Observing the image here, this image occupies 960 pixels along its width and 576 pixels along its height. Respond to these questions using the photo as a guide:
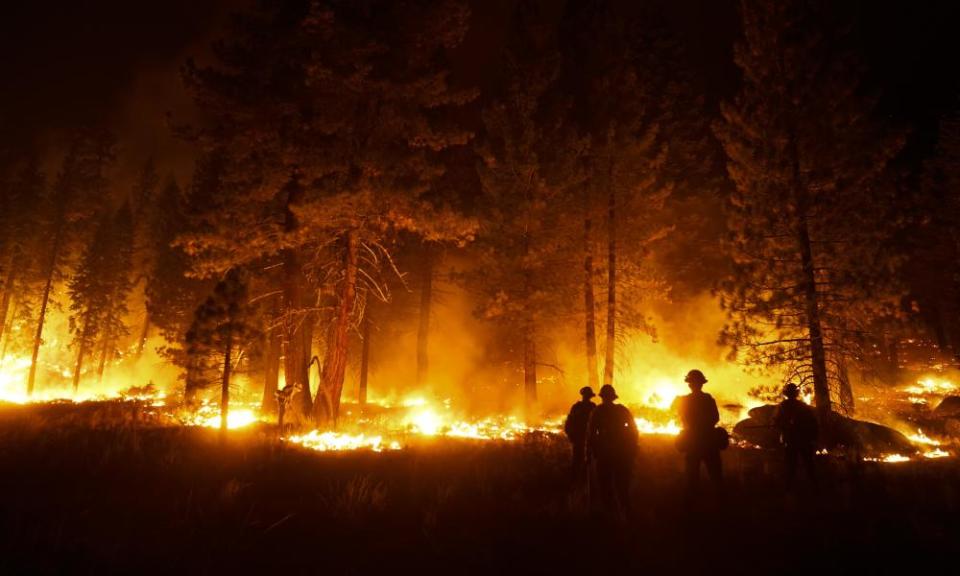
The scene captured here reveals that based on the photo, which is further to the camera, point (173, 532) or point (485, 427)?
point (485, 427)

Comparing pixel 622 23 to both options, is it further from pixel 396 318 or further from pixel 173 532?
pixel 173 532

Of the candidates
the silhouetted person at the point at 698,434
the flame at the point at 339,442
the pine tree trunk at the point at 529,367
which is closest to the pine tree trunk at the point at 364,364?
the pine tree trunk at the point at 529,367

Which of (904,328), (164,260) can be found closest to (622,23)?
(904,328)

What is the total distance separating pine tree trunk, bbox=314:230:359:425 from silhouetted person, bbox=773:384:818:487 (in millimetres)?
12069

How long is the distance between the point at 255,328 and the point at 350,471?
21.8 ft

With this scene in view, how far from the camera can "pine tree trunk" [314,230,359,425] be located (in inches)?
649

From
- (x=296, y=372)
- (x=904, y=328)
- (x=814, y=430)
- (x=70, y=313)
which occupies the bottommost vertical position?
(x=814, y=430)

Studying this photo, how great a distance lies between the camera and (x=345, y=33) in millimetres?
16219

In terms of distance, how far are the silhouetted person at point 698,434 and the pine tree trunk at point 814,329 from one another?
30.3ft

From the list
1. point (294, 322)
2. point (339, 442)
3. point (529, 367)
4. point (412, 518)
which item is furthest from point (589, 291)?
point (412, 518)

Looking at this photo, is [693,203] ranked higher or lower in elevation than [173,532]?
higher

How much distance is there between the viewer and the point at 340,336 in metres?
17.0

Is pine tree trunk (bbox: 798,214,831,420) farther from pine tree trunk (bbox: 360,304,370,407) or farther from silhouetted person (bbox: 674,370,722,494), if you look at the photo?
pine tree trunk (bbox: 360,304,370,407)

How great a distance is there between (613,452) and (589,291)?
15170 millimetres
